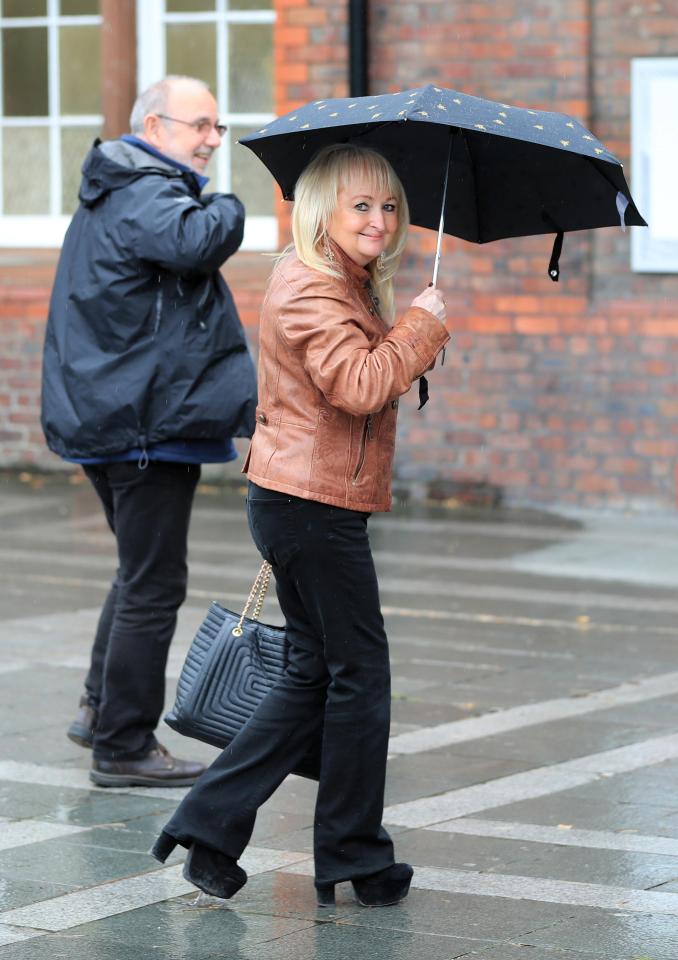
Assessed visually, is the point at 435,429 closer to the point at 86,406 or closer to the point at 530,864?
the point at 86,406

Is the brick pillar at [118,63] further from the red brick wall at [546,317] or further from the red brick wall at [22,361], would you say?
the red brick wall at [546,317]

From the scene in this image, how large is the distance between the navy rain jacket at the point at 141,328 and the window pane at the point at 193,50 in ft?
24.9

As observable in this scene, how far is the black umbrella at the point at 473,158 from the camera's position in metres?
4.50

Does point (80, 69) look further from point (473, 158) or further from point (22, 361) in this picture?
point (473, 158)

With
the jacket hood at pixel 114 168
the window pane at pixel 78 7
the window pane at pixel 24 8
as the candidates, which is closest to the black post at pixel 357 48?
the window pane at pixel 78 7

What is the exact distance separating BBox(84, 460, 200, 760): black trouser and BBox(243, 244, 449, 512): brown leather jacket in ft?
4.09

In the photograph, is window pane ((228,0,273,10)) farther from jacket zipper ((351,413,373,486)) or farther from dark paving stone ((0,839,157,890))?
jacket zipper ((351,413,373,486))

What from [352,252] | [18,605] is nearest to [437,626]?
[18,605]

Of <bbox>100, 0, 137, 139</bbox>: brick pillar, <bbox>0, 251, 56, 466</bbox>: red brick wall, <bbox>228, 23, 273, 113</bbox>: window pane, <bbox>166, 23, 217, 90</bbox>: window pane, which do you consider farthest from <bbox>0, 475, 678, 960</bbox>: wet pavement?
<bbox>166, 23, 217, 90</bbox>: window pane

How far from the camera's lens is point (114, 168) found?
5805 mm

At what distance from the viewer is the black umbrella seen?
177 inches

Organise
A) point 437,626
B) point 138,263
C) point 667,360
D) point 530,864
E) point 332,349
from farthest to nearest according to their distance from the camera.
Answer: point 667,360 → point 437,626 → point 138,263 → point 530,864 → point 332,349

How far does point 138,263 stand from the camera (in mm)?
5746

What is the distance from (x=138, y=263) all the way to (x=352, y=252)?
133 centimetres
